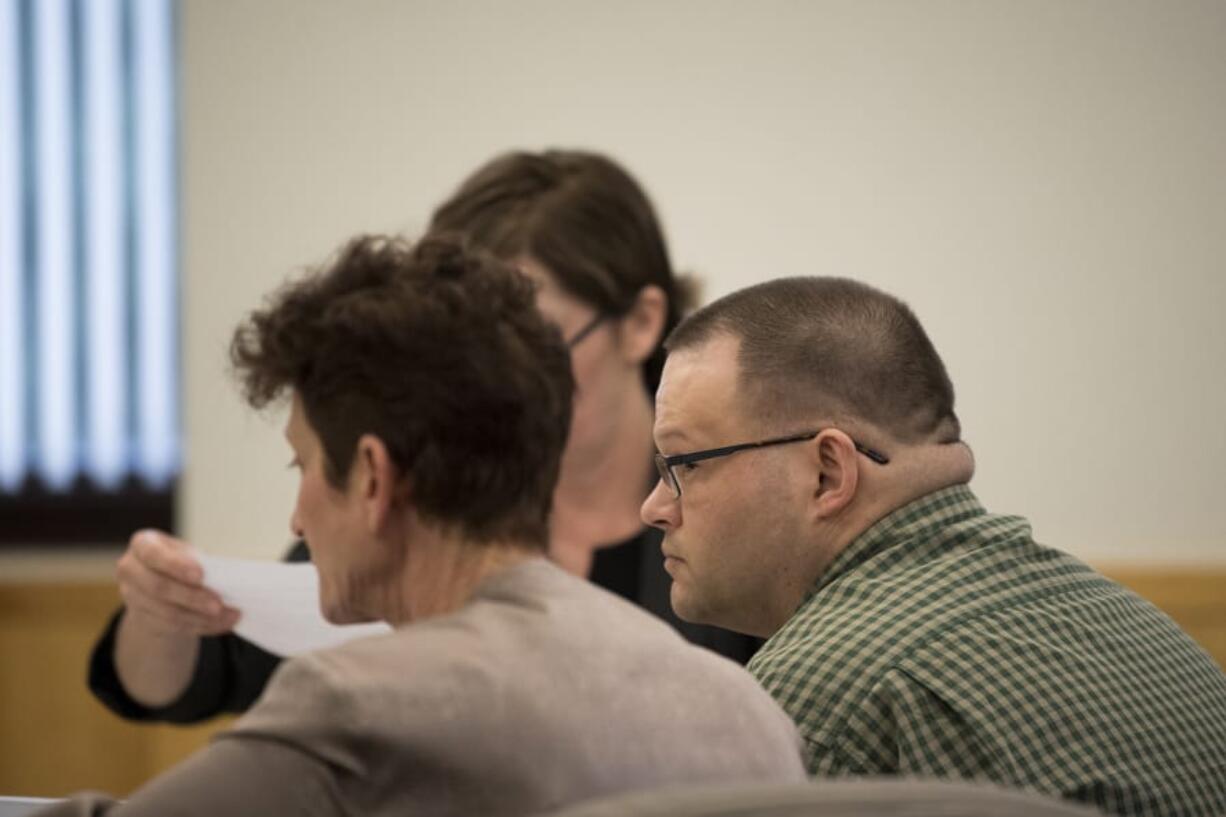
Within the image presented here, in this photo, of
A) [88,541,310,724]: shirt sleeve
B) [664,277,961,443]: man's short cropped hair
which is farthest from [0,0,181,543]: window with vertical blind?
[664,277,961,443]: man's short cropped hair

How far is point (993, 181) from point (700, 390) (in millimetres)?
2003

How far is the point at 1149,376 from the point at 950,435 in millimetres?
2012

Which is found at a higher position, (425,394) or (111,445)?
(425,394)

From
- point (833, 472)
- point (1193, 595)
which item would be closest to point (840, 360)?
point (833, 472)

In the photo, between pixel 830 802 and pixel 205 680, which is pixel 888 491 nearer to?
pixel 830 802

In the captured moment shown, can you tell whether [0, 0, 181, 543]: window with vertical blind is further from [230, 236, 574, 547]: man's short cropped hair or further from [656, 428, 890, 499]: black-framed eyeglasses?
[230, 236, 574, 547]: man's short cropped hair

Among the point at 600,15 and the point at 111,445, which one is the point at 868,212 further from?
the point at 111,445

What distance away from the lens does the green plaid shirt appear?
1440 mm

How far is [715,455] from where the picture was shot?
1.83 metres

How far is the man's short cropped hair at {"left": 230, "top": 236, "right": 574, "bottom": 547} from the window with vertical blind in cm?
333

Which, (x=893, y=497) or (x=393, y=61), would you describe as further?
(x=393, y=61)

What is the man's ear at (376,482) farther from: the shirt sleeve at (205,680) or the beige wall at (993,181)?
the beige wall at (993,181)

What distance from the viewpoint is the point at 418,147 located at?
12.5ft

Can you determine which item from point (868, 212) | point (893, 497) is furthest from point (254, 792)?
point (868, 212)
